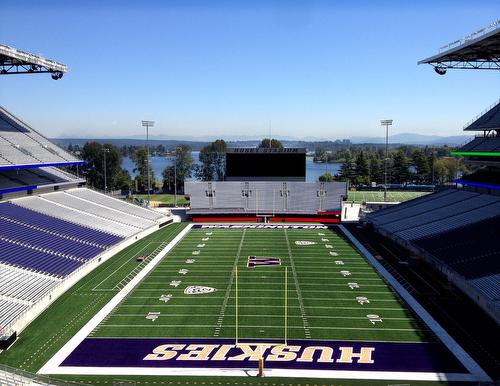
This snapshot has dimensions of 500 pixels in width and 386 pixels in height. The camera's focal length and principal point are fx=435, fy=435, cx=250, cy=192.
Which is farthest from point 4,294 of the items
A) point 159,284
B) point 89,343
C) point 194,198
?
point 194,198

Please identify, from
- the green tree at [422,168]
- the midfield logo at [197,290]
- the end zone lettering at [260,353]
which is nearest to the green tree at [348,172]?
the green tree at [422,168]

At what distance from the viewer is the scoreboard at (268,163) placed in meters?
43.6

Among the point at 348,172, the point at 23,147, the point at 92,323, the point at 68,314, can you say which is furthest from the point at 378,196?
the point at 92,323

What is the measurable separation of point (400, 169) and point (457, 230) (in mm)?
53769

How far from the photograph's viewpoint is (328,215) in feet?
138

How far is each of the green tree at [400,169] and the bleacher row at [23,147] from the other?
58.3 m

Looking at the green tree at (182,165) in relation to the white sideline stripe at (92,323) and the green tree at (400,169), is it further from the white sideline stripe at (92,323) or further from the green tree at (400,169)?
the white sideline stripe at (92,323)

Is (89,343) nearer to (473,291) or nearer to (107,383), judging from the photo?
(107,383)

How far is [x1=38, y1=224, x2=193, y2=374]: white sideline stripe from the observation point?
46.4 feet

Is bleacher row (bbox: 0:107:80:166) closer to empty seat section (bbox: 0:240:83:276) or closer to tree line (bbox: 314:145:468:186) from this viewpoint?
empty seat section (bbox: 0:240:83:276)

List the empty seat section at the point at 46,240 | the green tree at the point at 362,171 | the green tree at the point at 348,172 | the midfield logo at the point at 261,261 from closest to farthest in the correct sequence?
the empty seat section at the point at 46,240, the midfield logo at the point at 261,261, the green tree at the point at 362,171, the green tree at the point at 348,172

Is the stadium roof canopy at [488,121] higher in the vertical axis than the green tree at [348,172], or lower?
higher

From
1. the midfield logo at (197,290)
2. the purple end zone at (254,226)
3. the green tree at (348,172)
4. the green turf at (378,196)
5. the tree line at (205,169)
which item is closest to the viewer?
the midfield logo at (197,290)

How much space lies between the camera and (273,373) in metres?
13.7
